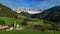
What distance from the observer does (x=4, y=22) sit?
224 feet

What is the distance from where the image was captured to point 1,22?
66625 mm

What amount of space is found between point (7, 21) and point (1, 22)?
353 centimetres

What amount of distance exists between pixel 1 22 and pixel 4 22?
177cm

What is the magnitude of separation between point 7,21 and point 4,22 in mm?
1776

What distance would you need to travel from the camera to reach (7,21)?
6969cm
